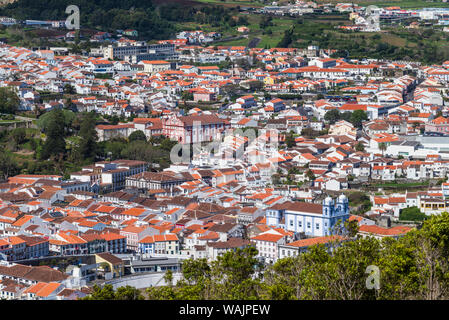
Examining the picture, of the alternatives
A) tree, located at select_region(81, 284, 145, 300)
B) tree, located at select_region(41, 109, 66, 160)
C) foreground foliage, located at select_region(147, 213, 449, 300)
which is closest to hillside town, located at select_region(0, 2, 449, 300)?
tree, located at select_region(41, 109, 66, 160)

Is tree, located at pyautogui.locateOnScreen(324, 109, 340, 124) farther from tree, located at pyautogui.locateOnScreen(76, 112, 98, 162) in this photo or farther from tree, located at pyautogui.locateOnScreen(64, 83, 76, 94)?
tree, located at pyautogui.locateOnScreen(64, 83, 76, 94)

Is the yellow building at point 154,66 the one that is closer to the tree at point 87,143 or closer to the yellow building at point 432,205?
the tree at point 87,143

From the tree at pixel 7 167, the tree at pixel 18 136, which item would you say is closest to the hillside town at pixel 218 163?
the tree at pixel 7 167

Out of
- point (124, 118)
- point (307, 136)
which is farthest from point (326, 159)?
point (124, 118)

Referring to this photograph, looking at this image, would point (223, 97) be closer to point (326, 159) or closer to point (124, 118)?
point (124, 118)

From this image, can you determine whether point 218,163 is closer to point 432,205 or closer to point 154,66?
point 432,205

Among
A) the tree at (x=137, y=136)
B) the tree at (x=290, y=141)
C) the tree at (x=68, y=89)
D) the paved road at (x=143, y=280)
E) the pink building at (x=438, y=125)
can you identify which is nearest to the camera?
the paved road at (x=143, y=280)
